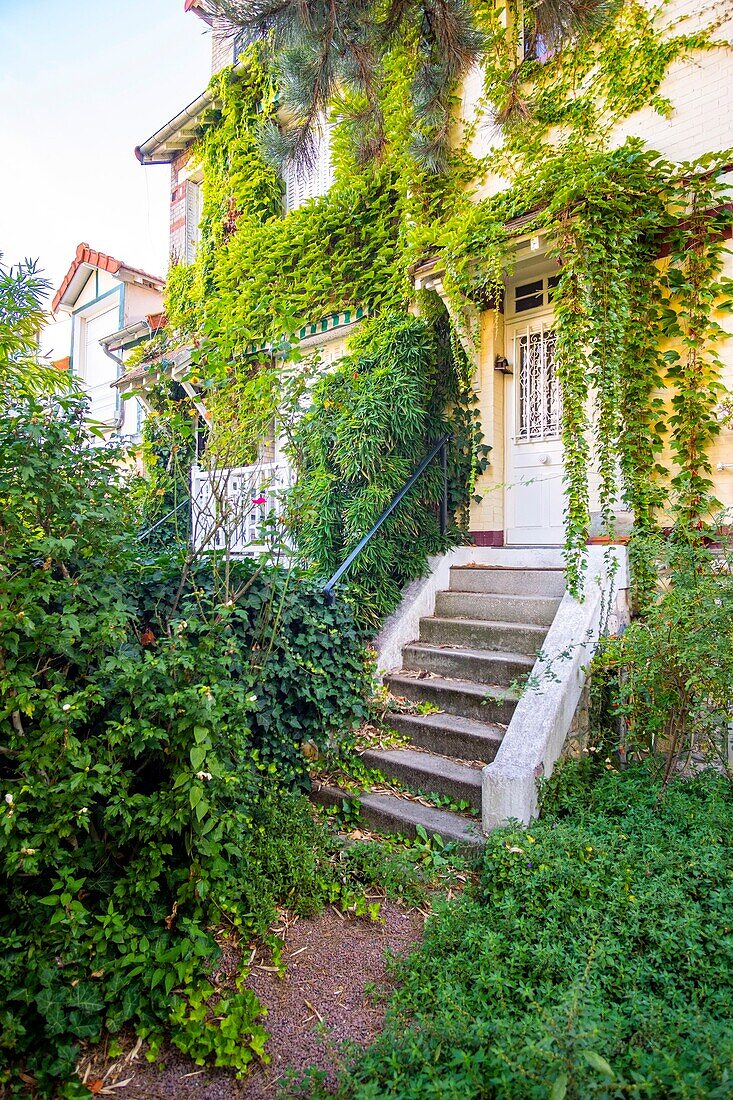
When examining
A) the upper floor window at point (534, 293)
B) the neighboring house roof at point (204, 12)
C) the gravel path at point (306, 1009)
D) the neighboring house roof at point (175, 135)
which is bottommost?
the gravel path at point (306, 1009)

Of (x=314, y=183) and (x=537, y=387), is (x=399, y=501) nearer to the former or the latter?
(x=537, y=387)

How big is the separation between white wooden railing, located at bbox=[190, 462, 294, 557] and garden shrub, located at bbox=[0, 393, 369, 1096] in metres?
0.63

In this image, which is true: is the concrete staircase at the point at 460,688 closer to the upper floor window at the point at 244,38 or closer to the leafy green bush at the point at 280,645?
the leafy green bush at the point at 280,645

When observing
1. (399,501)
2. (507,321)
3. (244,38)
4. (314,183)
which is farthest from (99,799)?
(314,183)

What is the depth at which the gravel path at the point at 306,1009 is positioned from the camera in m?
2.12

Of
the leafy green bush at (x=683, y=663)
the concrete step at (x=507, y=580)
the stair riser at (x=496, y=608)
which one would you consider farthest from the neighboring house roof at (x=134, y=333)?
the leafy green bush at (x=683, y=663)

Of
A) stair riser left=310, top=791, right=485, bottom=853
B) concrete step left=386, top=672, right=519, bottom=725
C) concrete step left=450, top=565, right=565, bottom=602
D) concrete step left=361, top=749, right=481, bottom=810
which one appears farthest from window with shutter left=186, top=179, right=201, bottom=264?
stair riser left=310, top=791, right=485, bottom=853

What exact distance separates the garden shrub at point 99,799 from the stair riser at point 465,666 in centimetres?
199

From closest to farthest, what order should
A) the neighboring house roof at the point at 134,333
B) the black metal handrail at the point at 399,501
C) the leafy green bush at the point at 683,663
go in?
1. the leafy green bush at the point at 683,663
2. the black metal handrail at the point at 399,501
3. the neighboring house roof at the point at 134,333

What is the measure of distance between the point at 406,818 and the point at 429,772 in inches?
14.6

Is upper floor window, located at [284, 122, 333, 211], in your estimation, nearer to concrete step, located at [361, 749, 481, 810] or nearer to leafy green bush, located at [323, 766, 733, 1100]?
concrete step, located at [361, 749, 481, 810]

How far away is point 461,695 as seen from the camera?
4.37m

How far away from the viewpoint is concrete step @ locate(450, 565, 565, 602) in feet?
16.5

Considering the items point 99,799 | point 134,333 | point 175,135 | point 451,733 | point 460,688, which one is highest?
point 175,135
